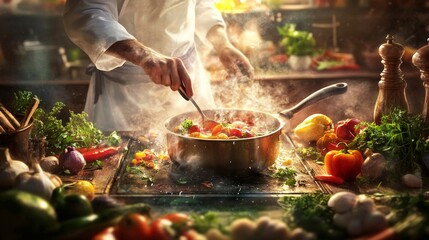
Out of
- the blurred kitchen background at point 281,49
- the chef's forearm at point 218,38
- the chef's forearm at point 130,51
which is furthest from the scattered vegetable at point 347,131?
the blurred kitchen background at point 281,49

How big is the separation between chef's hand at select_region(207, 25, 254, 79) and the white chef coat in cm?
17

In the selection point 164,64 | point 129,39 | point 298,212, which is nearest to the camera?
point 298,212

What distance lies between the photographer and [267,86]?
6.44 metres

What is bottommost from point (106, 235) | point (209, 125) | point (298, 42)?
point (298, 42)

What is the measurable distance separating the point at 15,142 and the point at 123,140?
0.89 metres

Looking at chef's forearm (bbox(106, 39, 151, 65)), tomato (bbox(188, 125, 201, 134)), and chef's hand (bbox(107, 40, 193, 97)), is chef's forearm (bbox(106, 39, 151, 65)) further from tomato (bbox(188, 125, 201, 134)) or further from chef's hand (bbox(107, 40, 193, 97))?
tomato (bbox(188, 125, 201, 134))

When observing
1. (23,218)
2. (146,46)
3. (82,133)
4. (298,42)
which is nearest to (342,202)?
(23,218)

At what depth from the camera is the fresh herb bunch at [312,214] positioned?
6.58ft

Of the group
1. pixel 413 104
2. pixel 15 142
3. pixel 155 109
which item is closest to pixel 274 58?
pixel 413 104

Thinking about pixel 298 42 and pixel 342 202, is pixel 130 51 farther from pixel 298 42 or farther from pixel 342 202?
pixel 298 42

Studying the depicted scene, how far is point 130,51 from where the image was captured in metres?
3.12

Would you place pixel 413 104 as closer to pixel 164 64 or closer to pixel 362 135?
pixel 362 135

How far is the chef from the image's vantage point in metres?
3.39

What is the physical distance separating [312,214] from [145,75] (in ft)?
7.63
